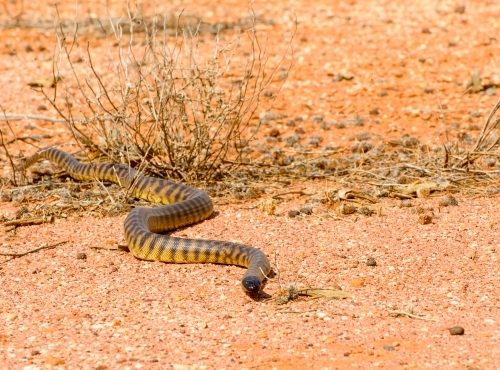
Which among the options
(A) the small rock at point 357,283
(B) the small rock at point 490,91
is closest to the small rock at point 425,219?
(A) the small rock at point 357,283

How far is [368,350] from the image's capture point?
5645mm

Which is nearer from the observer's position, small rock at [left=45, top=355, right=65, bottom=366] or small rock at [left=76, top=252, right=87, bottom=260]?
small rock at [left=45, top=355, right=65, bottom=366]

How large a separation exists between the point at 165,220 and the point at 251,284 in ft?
7.84

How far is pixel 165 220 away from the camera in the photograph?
8750mm

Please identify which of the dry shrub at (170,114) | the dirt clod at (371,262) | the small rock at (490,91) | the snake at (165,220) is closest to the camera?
the dirt clod at (371,262)

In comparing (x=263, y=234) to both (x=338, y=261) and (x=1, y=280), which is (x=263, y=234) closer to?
(x=338, y=261)

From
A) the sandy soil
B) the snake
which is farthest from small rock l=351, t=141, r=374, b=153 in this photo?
the snake

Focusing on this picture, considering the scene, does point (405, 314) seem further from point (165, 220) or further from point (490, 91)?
point (490, 91)

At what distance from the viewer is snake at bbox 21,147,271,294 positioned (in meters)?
7.47

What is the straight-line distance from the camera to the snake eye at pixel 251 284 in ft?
21.5

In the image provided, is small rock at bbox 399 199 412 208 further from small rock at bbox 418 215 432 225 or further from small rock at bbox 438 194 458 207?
small rock at bbox 418 215 432 225

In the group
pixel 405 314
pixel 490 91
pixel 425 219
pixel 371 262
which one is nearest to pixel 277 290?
pixel 371 262

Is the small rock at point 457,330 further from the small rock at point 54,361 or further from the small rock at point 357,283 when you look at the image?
the small rock at point 54,361

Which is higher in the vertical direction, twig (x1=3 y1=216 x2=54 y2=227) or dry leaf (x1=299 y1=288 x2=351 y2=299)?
dry leaf (x1=299 y1=288 x2=351 y2=299)
